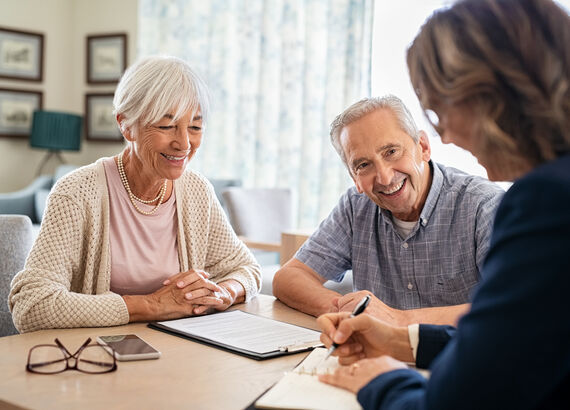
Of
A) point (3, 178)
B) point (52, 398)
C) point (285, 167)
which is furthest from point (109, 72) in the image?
point (52, 398)

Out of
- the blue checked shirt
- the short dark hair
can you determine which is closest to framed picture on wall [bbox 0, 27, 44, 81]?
the blue checked shirt

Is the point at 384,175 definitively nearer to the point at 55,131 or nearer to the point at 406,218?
the point at 406,218

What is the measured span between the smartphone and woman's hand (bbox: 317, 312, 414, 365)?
338mm

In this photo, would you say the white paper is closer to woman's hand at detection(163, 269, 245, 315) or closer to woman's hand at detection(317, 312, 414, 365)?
woman's hand at detection(163, 269, 245, 315)

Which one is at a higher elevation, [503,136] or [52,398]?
Answer: [503,136]

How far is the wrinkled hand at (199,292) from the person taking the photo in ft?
4.93

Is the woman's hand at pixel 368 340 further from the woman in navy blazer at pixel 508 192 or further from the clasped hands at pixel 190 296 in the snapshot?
the clasped hands at pixel 190 296

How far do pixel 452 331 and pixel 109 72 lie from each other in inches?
228

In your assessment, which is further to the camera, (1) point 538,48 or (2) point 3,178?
(2) point 3,178

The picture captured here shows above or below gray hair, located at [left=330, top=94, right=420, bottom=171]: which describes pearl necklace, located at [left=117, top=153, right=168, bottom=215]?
below

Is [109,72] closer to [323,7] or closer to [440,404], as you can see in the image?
[323,7]

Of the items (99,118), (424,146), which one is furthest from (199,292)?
(99,118)

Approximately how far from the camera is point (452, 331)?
1.07 meters

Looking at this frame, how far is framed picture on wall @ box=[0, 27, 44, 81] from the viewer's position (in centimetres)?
604
